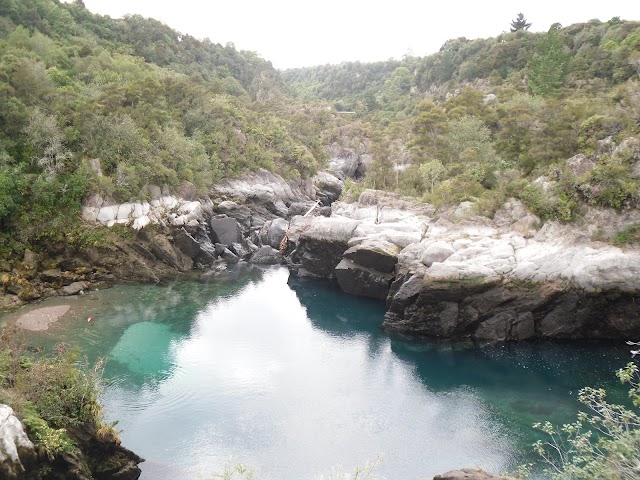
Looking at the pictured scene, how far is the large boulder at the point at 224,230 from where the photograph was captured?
46562mm

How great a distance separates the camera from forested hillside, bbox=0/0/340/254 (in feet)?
114

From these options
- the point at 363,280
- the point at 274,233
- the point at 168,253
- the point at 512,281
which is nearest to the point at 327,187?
the point at 274,233

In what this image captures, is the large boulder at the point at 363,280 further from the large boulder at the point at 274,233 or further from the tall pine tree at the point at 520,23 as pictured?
the tall pine tree at the point at 520,23

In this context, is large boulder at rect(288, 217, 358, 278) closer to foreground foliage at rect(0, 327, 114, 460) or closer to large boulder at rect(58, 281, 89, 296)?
large boulder at rect(58, 281, 89, 296)

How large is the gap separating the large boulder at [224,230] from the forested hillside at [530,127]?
49.1ft

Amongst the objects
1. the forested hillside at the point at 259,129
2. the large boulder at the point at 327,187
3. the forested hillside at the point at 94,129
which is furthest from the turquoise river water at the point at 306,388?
the large boulder at the point at 327,187

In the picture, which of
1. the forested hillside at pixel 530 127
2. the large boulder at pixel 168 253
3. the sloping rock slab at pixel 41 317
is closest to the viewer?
the sloping rock slab at pixel 41 317

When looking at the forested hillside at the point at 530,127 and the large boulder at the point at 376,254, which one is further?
the large boulder at the point at 376,254

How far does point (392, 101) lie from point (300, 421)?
10700 centimetres

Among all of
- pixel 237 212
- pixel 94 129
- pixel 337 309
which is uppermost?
pixel 94 129

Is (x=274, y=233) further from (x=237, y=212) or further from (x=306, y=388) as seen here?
(x=306, y=388)

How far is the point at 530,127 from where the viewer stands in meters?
39.1

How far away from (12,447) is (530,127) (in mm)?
40290

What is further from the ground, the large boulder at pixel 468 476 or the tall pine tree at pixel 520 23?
the tall pine tree at pixel 520 23
